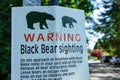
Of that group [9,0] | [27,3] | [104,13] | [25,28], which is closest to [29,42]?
[25,28]

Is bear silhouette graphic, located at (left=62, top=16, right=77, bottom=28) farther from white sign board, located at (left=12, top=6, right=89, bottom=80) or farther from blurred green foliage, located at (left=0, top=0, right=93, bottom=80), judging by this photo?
blurred green foliage, located at (left=0, top=0, right=93, bottom=80)

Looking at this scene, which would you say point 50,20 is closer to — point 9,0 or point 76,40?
point 76,40

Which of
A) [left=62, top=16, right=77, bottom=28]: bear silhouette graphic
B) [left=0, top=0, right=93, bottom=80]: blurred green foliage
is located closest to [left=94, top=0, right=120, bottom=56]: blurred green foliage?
[left=0, top=0, right=93, bottom=80]: blurred green foliage

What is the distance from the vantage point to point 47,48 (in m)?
5.89

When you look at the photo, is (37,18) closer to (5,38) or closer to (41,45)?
(41,45)

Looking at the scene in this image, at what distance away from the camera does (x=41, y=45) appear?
5895mm

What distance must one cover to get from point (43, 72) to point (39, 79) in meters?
0.11

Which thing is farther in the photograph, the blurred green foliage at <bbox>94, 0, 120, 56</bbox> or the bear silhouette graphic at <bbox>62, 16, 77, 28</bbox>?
the blurred green foliage at <bbox>94, 0, 120, 56</bbox>

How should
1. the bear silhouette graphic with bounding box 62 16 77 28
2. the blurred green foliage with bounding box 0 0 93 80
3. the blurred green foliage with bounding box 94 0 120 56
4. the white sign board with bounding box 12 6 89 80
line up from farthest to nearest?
1. the blurred green foliage with bounding box 94 0 120 56
2. the blurred green foliage with bounding box 0 0 93 80
3. the bear silhouette graphic with bounding box 62 16 77 28
4. the white sign board with bounding box 12 6 89 80

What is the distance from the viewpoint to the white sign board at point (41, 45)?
19.2 feet

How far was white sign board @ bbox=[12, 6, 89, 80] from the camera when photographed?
5.86 meters

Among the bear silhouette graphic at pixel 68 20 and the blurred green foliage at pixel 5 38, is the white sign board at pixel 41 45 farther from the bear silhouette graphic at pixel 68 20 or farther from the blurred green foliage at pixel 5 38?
the blurred green foliage at pixel 5 38

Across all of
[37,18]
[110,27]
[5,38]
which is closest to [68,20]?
[37,18]

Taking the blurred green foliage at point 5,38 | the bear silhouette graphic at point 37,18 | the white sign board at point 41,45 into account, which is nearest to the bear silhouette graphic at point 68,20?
the white sign board at point 41,45
